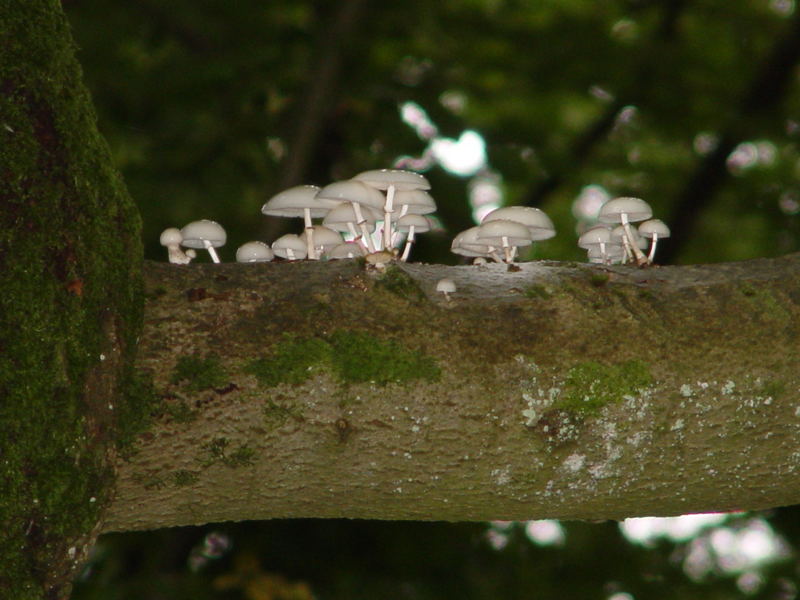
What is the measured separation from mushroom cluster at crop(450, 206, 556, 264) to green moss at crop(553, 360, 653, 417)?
1.74ft

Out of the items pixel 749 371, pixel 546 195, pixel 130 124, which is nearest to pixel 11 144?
pixel 749 371

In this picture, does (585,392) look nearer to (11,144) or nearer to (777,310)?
(777,310)

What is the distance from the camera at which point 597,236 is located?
9.37ft

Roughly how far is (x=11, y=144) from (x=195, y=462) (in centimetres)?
80

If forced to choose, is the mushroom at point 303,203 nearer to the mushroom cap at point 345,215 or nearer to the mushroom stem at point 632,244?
the mushroom cap at point 345,215

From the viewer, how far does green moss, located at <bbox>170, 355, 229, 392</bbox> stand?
1921 mm

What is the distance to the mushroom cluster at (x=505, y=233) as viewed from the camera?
258 cm

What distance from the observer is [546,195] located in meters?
7.02

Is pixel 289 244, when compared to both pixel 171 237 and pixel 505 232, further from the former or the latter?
pixel 505 232

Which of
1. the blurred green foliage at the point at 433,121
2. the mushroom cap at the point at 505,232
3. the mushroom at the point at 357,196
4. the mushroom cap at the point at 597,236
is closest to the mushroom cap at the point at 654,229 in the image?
the mushroom cap at the point at 597,236

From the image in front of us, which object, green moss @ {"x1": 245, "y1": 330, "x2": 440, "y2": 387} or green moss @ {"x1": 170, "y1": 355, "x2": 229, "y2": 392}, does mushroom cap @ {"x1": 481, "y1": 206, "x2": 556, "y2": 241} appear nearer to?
green moss @ {"x1": 245, "y1": 330, "x2": 440, "y2": 387}

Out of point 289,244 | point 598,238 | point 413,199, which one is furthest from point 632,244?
point 289,244

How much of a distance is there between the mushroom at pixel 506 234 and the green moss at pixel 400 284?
20.5 inches

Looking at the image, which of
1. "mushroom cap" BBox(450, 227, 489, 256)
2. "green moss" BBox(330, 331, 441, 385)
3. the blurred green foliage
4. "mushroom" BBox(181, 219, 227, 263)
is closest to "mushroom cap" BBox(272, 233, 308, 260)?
"mushroom" BBox(181, 219, 227, 263)
